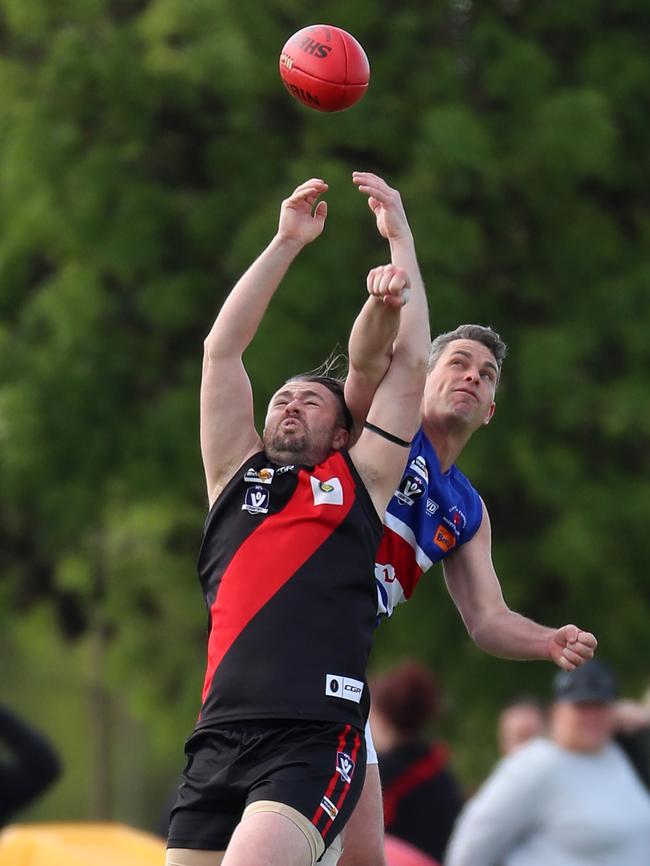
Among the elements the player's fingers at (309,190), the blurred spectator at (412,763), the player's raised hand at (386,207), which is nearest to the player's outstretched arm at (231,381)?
the player's fingers at (309,190)

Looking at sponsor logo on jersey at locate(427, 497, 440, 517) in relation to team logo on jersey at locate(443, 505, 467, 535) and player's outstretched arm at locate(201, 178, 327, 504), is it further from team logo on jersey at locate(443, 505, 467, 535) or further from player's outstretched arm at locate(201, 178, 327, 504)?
player's outstretched arm at locate(201, 178, 327, 504)

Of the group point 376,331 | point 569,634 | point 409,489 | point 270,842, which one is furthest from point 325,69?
point 270,842

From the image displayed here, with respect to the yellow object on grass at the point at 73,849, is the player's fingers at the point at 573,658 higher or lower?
higher

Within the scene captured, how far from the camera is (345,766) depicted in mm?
4984

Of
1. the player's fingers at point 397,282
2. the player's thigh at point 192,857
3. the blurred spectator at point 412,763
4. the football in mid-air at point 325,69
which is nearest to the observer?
the player's thigh at point 192,857

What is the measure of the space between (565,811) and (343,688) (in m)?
2.77

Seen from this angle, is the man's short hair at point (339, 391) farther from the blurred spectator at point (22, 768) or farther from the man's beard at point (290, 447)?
the blurred spectator at point (22, 768)

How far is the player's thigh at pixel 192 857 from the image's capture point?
494 cm

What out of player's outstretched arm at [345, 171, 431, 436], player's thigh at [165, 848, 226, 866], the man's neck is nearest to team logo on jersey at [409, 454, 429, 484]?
the man's neck

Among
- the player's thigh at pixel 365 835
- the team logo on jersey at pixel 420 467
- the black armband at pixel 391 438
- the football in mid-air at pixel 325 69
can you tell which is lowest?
the player's thigh at pixel 365 835

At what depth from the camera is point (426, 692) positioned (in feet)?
28.4

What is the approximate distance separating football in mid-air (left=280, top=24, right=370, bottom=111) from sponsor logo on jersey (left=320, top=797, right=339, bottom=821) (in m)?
2.52

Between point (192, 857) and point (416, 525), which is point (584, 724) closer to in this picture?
point (416, 525)

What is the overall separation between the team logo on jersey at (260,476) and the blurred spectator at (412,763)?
11.7 feet
